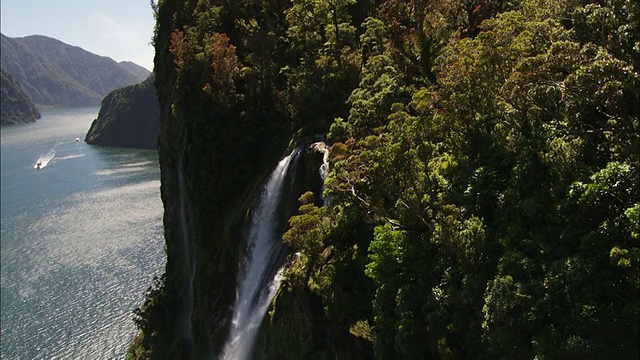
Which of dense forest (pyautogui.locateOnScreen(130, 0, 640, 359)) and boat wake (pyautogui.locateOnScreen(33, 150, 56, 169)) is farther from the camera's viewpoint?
boat wake (pyautogui.locateOnScreen(33, 150, 56, 169))

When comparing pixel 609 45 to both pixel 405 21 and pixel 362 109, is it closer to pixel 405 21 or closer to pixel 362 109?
pixel 362 109

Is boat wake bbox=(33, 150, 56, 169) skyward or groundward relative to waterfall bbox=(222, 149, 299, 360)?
groundward

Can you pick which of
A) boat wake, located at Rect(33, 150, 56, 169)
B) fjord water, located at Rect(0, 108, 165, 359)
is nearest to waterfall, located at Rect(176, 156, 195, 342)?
fjord water, located at Rect(0, 108, 165, 359)

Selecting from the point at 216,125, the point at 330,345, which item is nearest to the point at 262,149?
the point at 216,125

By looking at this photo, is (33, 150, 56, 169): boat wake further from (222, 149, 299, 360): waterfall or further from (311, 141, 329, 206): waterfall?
(311, 141, 329, 206): waterfall

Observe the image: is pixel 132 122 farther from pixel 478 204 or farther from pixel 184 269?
pixel 478 204
